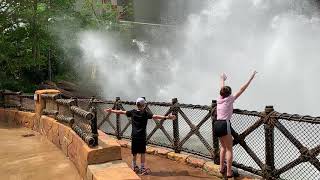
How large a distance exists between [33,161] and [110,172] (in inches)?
124

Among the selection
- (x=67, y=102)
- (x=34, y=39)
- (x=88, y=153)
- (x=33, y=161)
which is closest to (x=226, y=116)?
(x=88, y=153)

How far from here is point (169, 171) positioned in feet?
25.0

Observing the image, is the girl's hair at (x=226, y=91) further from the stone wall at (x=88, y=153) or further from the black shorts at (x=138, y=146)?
the stone wall at (x=88, y=153)

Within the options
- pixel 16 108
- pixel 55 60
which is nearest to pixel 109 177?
pixel 16 108

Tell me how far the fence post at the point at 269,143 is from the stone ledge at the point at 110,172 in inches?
101

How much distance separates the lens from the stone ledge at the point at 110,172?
5.02 meters

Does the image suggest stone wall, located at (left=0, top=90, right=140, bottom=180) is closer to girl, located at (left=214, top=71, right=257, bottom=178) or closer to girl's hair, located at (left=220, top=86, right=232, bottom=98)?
girl, located at (left=214, top=71, right=257, bottom=178)

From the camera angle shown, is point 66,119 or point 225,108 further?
point 66,119

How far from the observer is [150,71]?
3494cm

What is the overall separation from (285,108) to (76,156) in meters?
20.3

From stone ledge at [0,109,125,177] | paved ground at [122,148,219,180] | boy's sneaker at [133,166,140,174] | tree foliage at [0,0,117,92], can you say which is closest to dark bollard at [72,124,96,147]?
stone ledge at [0,109,125,177]

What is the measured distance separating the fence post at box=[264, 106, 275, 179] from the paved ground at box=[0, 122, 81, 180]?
324cm

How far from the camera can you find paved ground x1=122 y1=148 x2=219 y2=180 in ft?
23.7

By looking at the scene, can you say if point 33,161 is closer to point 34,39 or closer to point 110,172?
point 110,172
